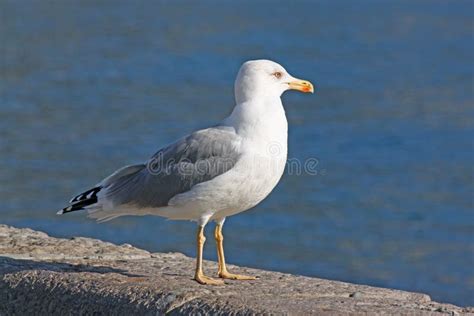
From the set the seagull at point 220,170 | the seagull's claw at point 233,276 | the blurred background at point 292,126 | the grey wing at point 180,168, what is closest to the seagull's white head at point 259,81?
the seagull at point 220,170

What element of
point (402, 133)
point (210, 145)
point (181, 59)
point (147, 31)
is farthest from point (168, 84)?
point (210, 145)

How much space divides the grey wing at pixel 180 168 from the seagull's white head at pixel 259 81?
0.22 meters

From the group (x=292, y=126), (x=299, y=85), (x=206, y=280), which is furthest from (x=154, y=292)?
(x=292, y=126)

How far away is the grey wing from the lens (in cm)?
558

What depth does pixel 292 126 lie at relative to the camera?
1577 centimetres

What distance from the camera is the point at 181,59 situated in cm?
2259

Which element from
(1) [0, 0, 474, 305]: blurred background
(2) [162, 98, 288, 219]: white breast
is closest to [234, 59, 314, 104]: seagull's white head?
(2) [162, 98, 288, 219]: white breast

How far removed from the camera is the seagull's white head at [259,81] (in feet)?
18.8

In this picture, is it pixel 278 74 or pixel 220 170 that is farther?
pixel 278 74

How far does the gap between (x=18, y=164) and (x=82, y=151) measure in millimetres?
987

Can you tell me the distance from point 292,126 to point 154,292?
10.7 m

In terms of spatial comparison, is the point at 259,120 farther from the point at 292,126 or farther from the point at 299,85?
the point at 292,126

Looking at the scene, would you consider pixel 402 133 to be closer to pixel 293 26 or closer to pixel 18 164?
pixel 18 164

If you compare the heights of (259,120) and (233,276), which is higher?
(259,120)
